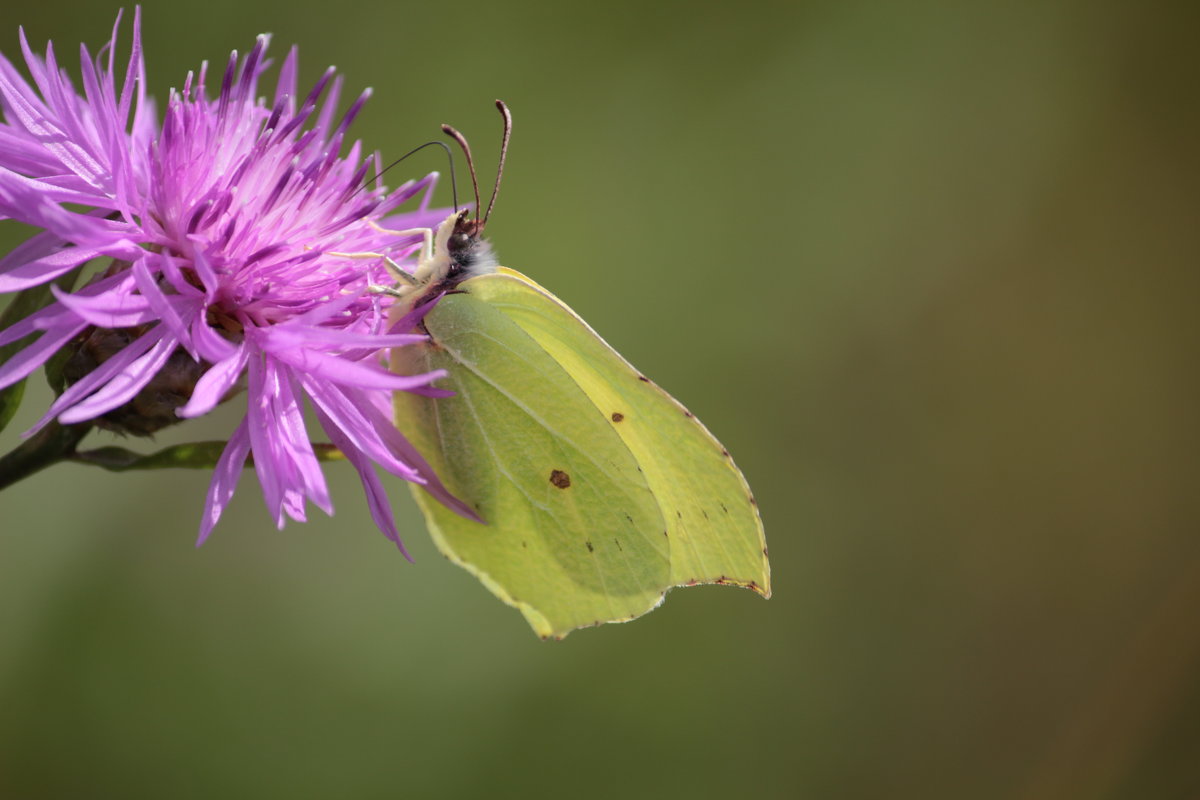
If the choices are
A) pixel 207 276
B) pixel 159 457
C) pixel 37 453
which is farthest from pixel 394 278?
pixel 37 453

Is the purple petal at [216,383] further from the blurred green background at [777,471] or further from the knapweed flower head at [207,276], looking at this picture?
the blurred green background at [777,471]

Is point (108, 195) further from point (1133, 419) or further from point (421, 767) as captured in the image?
point (1133, 419)

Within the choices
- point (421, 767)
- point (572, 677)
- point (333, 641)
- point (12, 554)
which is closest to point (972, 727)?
point (572, 677)

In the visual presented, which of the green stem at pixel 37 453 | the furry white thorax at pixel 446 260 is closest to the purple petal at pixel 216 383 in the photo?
the green stem at pixel 37 453

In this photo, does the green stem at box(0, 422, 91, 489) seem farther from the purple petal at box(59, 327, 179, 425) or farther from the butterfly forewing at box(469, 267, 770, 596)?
the butterfly forewing at box(469, 267, 770, 596)

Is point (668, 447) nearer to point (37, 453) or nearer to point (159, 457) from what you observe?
point (159, 457)
